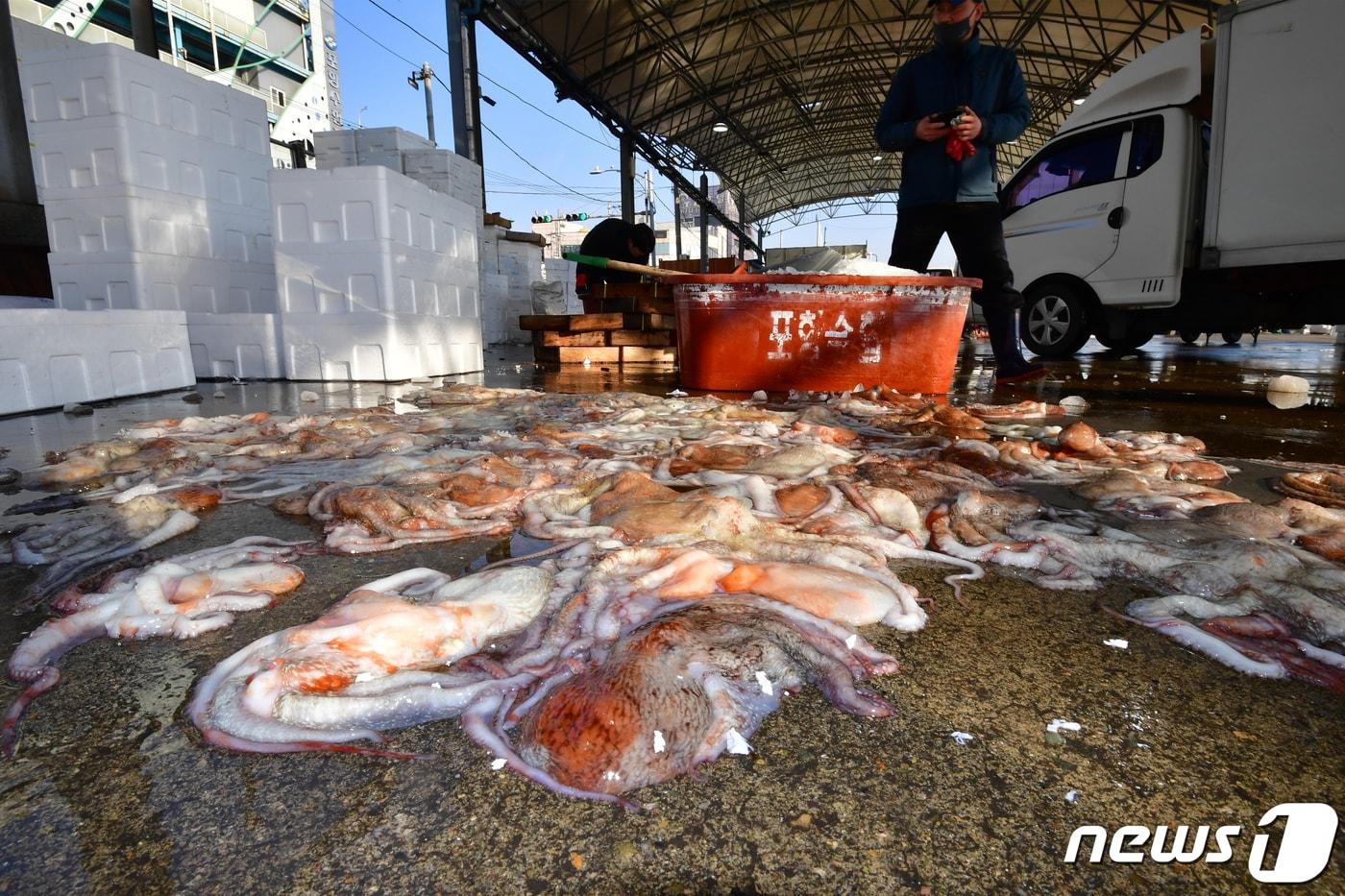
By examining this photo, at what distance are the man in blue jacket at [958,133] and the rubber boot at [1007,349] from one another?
224 mm

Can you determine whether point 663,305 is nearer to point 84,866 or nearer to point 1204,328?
point 1204,328

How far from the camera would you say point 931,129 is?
4312mm

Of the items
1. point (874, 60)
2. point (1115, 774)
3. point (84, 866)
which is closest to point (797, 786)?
point (1115, 774)

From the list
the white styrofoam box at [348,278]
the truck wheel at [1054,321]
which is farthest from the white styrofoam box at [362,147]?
the truck wheel at [1054,321]

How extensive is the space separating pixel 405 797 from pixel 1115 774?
93 centimetres

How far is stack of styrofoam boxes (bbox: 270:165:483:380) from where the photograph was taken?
5.12 meters

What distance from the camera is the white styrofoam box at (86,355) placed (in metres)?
3.64

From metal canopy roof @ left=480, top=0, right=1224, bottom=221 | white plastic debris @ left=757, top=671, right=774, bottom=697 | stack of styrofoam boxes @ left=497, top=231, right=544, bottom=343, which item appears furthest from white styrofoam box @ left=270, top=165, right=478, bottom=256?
metal canopy roof @ left=480, top=0, right=1224, bottom=221

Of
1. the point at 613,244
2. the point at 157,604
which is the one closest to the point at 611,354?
the point at 613,244

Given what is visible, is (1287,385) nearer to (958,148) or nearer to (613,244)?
(958,148)

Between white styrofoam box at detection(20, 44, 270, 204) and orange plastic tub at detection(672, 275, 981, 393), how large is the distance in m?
4.27

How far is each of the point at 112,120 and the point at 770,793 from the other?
6600 millimetres

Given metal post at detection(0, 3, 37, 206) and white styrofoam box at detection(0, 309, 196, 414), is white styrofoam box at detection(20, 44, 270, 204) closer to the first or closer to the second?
metal post at detection(0, 3, 37, 206)

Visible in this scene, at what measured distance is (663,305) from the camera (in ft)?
25.1
